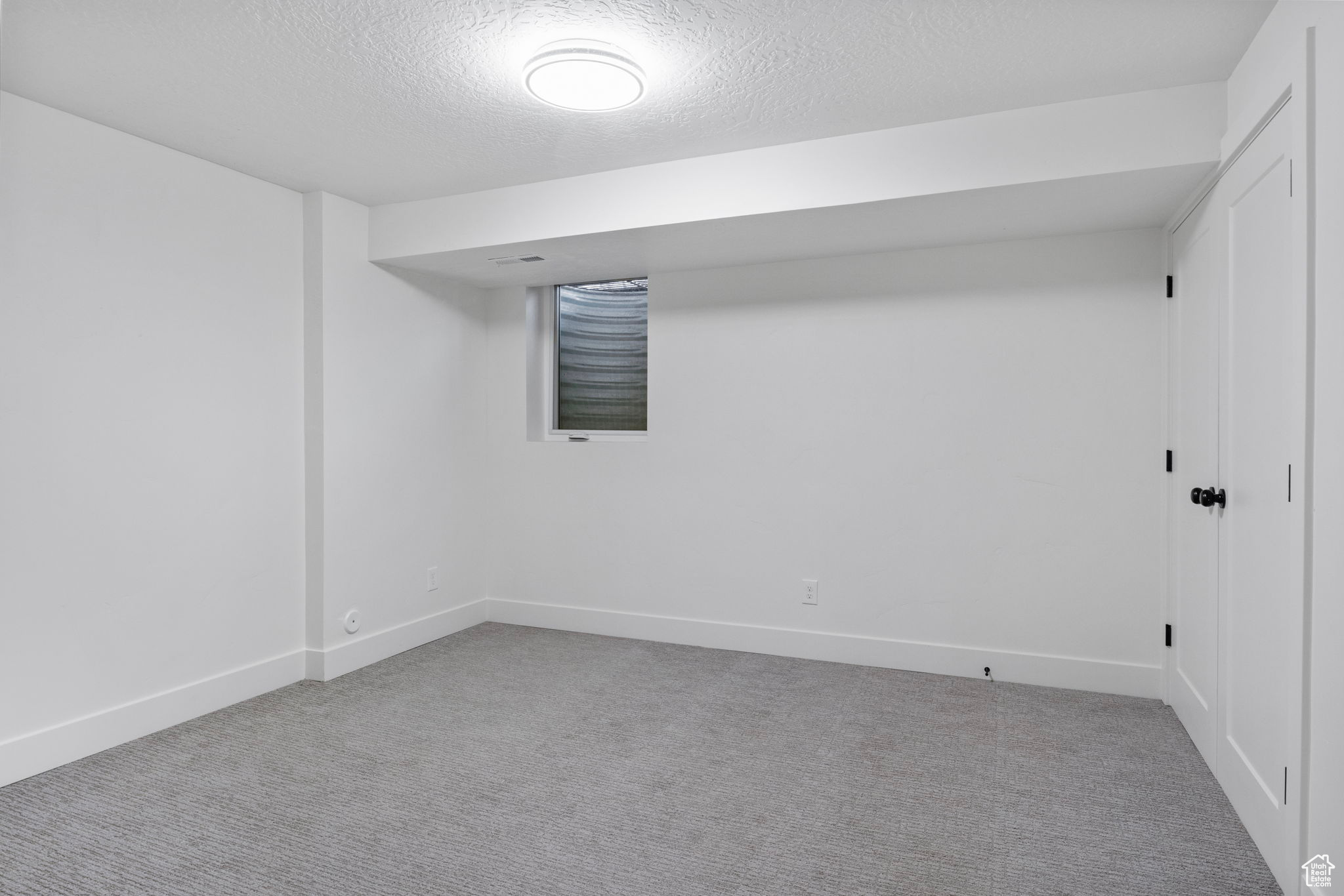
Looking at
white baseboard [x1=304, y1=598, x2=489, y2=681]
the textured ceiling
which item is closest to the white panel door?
the textured ceiling

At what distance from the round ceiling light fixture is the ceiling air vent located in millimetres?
1419

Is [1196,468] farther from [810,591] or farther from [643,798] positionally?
[643,798]

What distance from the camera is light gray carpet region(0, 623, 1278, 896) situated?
2.01 m

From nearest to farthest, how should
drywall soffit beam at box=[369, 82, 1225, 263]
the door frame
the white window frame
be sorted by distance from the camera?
the door frame → drywall soffit beam at box=[369, 82, 1225, 263] → the white window frame

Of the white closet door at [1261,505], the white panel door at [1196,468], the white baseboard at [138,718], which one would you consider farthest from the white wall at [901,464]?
the white baseboard at [138,718]

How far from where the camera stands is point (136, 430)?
2.91 m

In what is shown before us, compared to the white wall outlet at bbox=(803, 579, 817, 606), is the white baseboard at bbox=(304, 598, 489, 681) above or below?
below

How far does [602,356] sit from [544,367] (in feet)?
1.27

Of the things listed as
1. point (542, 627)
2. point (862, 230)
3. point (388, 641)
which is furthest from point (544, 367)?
point (862, 230)

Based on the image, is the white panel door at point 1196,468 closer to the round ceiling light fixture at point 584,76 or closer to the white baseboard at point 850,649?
the white baseboard at point 850,649

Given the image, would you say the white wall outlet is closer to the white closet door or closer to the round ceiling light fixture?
the white closet door

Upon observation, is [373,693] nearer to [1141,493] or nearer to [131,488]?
[131,488]

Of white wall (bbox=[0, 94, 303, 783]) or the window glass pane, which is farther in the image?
the window glass pane

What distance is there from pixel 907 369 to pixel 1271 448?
5.91ft
